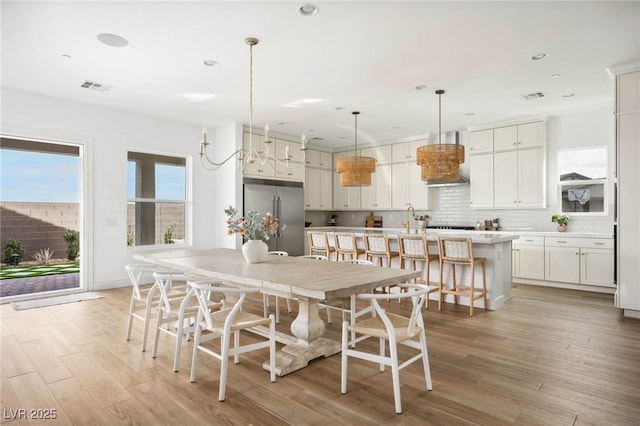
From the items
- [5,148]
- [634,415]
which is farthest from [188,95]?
[634,415]

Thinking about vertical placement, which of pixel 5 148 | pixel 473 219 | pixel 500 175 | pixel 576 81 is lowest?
pixel 473 219

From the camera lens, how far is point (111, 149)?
5699mm

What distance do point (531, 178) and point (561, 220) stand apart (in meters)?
0.80

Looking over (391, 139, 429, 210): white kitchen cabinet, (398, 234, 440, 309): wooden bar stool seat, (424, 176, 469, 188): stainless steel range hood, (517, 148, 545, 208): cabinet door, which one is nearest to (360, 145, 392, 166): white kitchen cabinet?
(391, 139, 429, 210): white kitchen cabinet

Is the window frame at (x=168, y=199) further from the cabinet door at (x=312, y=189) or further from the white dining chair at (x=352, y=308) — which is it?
the white dining chair at (x=352, y=308)

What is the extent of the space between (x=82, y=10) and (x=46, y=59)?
1355mm

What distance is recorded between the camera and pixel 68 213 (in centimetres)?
838

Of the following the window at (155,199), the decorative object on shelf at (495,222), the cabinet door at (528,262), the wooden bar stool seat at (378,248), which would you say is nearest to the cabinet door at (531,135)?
the decorative object on shelf at (495,222)

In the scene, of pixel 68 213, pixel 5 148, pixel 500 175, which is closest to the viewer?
pixel 500 175

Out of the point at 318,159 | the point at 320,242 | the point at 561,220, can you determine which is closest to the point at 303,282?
the point at 320,242

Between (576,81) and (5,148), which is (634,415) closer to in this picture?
(576,81)

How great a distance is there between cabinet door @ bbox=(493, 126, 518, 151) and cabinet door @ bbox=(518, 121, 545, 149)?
76 millimetres

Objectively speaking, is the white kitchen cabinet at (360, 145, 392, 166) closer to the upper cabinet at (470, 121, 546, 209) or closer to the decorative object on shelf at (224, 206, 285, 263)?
the upper cabinet at (470, 121, 546, 209)

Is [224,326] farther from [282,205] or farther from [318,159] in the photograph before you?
[318,159]
